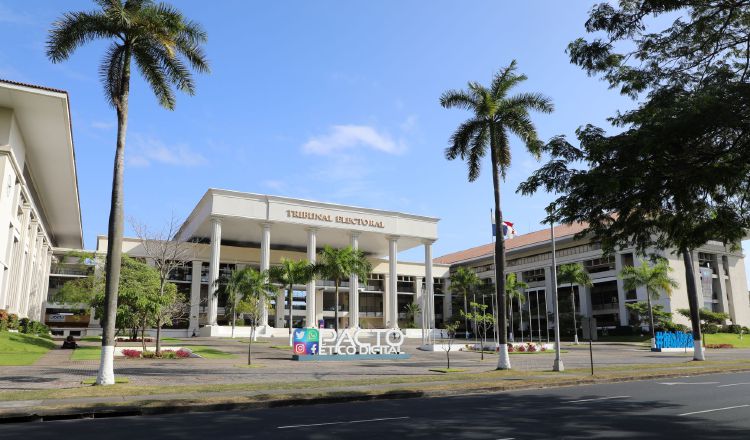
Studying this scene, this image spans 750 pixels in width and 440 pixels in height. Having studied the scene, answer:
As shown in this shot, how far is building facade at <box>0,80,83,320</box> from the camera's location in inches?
1400

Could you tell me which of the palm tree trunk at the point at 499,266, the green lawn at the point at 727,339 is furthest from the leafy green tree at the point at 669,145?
the green lawn at the point at 727,339

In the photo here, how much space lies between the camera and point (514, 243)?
9288 centimetres

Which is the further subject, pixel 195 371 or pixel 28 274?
pixel 28 274

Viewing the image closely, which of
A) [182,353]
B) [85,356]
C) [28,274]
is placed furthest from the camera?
[28,274]

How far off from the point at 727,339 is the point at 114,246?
70.2 m

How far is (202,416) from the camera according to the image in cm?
1288

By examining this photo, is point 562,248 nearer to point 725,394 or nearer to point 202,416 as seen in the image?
point 725,394

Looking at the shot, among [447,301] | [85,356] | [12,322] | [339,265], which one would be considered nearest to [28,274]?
[12,322]

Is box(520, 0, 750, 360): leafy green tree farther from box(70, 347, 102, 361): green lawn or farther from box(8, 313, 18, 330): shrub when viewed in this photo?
box(8, 313, 18, 330): shrub

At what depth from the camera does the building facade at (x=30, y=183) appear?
35562 mm

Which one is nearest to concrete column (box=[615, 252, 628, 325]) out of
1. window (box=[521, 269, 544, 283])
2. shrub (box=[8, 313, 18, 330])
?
window (box=[521, 269, 544, 283])

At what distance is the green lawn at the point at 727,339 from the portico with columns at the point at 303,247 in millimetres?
32057

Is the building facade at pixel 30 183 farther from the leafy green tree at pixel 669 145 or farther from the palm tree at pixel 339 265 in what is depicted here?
the leafy green tree at pixel 669 145

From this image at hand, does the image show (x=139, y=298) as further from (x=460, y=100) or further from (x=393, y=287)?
(x=393, y=287)
